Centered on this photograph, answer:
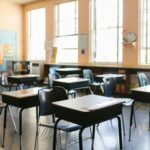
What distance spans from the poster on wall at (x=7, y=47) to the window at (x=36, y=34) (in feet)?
2.28

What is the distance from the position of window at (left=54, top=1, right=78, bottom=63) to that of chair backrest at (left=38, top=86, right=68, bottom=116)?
5.93 meters

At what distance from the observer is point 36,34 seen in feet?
35.1

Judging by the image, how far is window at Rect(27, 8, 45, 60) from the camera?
10.4 m

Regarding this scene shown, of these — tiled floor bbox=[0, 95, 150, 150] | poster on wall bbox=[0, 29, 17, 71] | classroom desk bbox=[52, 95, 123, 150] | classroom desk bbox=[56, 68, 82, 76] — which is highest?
poster on wall bbox=[0, 29, 17, 71]

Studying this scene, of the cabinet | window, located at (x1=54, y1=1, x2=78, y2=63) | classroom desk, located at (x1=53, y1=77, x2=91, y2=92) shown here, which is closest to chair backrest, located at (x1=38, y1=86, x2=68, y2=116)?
classroom desk, located at (x1=53, y1=77, x2=91, y2=92)

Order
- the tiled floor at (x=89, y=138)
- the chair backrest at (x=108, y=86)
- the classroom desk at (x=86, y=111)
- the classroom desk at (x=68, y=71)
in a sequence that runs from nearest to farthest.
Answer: the classroom desk at (x=86, y=111) < the tiled floor at (x=89, y=138) < the chair backrest at (x=108, y=86) < the classroom desk at (x=68, y=71)

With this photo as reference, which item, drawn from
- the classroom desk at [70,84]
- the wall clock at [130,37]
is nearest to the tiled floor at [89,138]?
the classroom desk at [70,84]

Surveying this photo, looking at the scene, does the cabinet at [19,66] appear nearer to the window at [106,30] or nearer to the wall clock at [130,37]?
the window at [106,30]

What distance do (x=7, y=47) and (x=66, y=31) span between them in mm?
2841

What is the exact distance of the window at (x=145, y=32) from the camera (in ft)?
23.2

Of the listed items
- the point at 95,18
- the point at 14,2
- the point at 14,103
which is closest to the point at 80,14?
→ the point at 95,18

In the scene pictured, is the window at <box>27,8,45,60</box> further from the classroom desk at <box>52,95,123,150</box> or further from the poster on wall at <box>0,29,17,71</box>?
the classroom desk at <box>52,95,123,150</box>

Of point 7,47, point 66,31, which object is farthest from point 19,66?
point 66,31

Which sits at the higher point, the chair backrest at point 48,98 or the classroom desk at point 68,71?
the classroom desk at point 68,71
